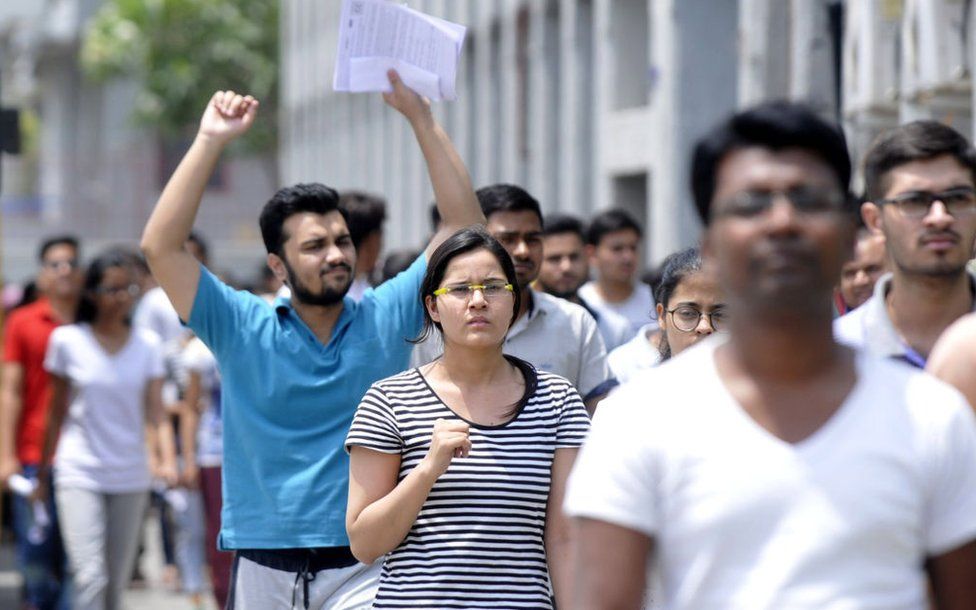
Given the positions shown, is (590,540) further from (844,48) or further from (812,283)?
(844,48)

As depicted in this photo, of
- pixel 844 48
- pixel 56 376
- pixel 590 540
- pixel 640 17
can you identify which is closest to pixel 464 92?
pixel 640 17

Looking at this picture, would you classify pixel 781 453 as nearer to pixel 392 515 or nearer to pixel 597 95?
pixel 392 515

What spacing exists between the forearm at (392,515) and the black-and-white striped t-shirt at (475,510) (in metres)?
0.07

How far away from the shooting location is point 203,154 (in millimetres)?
6281

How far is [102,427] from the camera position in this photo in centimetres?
1023

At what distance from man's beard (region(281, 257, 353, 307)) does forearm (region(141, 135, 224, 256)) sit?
1.40 ft

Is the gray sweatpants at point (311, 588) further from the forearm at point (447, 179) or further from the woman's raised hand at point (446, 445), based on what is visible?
the woman's raised hand at point (446, 445)

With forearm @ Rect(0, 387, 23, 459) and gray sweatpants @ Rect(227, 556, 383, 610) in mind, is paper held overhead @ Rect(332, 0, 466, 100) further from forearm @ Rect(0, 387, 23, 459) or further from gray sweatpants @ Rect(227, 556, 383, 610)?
forearm @ Rect(0, 387, 23, 459)

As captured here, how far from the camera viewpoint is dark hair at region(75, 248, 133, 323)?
33.8 ft

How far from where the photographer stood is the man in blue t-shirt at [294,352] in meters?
6.28

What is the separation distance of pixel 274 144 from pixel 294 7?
9.50 meters

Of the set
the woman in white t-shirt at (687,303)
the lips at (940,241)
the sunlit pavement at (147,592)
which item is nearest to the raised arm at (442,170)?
the woman in white t-shirt at (687,303)

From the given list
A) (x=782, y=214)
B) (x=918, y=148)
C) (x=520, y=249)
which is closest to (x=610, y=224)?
(x=520, y=249)

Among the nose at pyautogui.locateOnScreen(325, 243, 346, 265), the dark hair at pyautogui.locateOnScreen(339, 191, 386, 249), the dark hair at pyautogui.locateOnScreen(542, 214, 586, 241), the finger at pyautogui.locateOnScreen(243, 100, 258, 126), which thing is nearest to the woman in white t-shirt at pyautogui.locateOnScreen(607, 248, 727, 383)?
the nose at pyautogui.locateOnScreen(325, 243, 346, 265)
